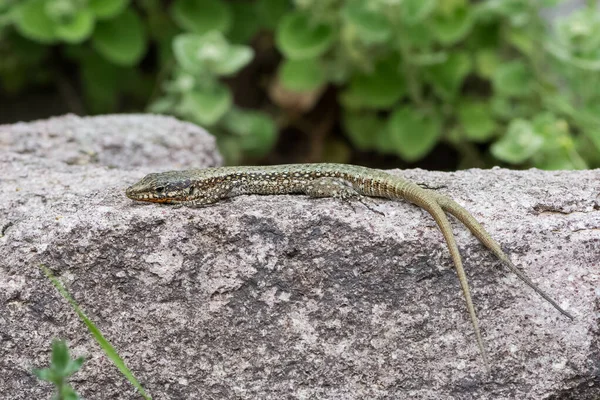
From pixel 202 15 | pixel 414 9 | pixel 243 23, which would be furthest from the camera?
pixel 243 23

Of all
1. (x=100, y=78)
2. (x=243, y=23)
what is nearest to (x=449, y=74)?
(x=243, y=23)

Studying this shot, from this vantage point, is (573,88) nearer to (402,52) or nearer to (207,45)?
(402,52)

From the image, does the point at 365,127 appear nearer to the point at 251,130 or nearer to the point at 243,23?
the point at 251,130

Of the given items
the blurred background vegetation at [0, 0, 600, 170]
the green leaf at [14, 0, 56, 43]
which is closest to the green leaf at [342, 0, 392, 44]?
the blurred background vegetation at [0, 0, 600, 170]

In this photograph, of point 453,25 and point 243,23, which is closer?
Result: point 453,25

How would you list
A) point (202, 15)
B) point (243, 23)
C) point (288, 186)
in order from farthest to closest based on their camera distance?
1. point (243, 23)
2. point (202, 15)
3. point (288, 186)

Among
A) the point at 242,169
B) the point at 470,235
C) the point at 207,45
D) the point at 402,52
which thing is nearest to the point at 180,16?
the point at 207,45

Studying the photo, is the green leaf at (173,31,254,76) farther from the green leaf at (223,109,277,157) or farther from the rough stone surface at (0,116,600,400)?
the rough stone surface at (0,116,600,400)
